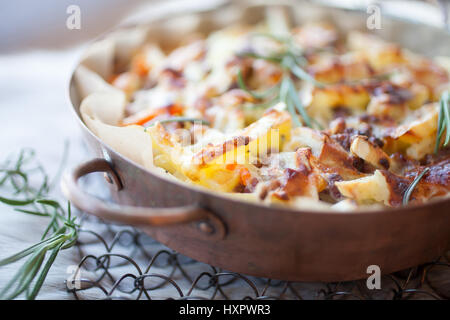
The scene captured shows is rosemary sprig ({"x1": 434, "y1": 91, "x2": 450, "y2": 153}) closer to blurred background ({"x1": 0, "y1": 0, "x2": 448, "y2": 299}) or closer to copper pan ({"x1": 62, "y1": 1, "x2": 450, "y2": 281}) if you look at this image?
copper pan ({"x1": 62, "y1": 1, "x2": 450, "y2": 281})

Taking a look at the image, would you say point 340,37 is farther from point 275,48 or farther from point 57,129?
point 57,129

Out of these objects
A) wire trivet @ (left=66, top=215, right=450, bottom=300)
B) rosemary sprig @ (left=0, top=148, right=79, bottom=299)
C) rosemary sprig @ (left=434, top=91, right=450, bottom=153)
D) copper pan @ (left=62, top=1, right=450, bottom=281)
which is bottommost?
wire trivet @ (left=66, top=215, right=450, bottom=300)

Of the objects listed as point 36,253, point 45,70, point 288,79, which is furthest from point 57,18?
point 36,253

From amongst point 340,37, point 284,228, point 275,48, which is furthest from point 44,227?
point 340,37

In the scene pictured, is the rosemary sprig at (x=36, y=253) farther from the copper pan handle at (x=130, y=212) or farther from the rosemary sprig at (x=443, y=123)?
the rosemary sprig at (x=443, y=123)

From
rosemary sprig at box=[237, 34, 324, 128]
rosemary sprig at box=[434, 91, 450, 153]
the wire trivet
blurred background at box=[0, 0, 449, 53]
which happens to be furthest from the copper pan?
blurred background at box=[0, 0, 449, 53]

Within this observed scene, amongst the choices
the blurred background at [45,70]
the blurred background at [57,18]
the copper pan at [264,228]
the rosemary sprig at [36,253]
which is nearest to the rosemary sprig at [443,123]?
the copper pan at [264,228]
